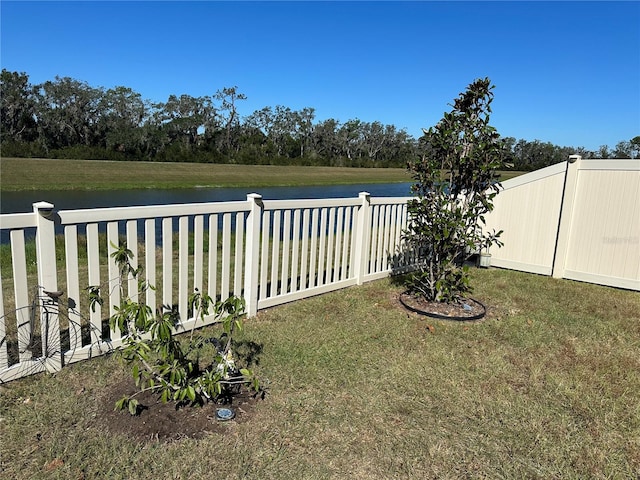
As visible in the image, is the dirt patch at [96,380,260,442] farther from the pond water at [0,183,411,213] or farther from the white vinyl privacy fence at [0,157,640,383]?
the pond water at [0,183,411,213]

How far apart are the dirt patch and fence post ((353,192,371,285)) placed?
9.30 ft

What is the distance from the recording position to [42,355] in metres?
2.82

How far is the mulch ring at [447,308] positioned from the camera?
4238 mm

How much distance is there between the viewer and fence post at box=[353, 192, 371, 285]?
16.5 ft

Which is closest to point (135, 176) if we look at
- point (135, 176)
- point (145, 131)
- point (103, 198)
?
point (135, 176)

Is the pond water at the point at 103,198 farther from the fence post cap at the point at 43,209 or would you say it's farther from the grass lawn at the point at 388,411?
the fence post cap at the point at 43,209

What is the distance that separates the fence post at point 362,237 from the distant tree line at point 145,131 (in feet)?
147

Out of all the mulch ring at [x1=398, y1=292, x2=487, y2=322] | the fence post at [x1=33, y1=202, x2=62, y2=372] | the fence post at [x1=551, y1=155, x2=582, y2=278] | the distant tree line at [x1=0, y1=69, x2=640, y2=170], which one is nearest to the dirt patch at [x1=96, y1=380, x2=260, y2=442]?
the fence post at [x1=33, y1=202, x2=62, y2=372]

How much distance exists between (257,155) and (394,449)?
58.0 metres

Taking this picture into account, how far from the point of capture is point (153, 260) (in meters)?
3.22

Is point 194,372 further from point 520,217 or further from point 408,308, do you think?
point 520,217

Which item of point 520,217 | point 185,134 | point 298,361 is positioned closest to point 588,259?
point 520,217

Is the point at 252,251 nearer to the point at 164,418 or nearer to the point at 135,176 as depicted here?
the point at 164,418

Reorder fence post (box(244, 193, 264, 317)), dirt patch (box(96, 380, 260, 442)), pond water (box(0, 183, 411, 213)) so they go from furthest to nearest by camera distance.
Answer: pond water (box(0, 183, 411, 213)) < fence post (box(244, 193, 264, 317)) < dirt patch (box(96, 380, 260, 442))
